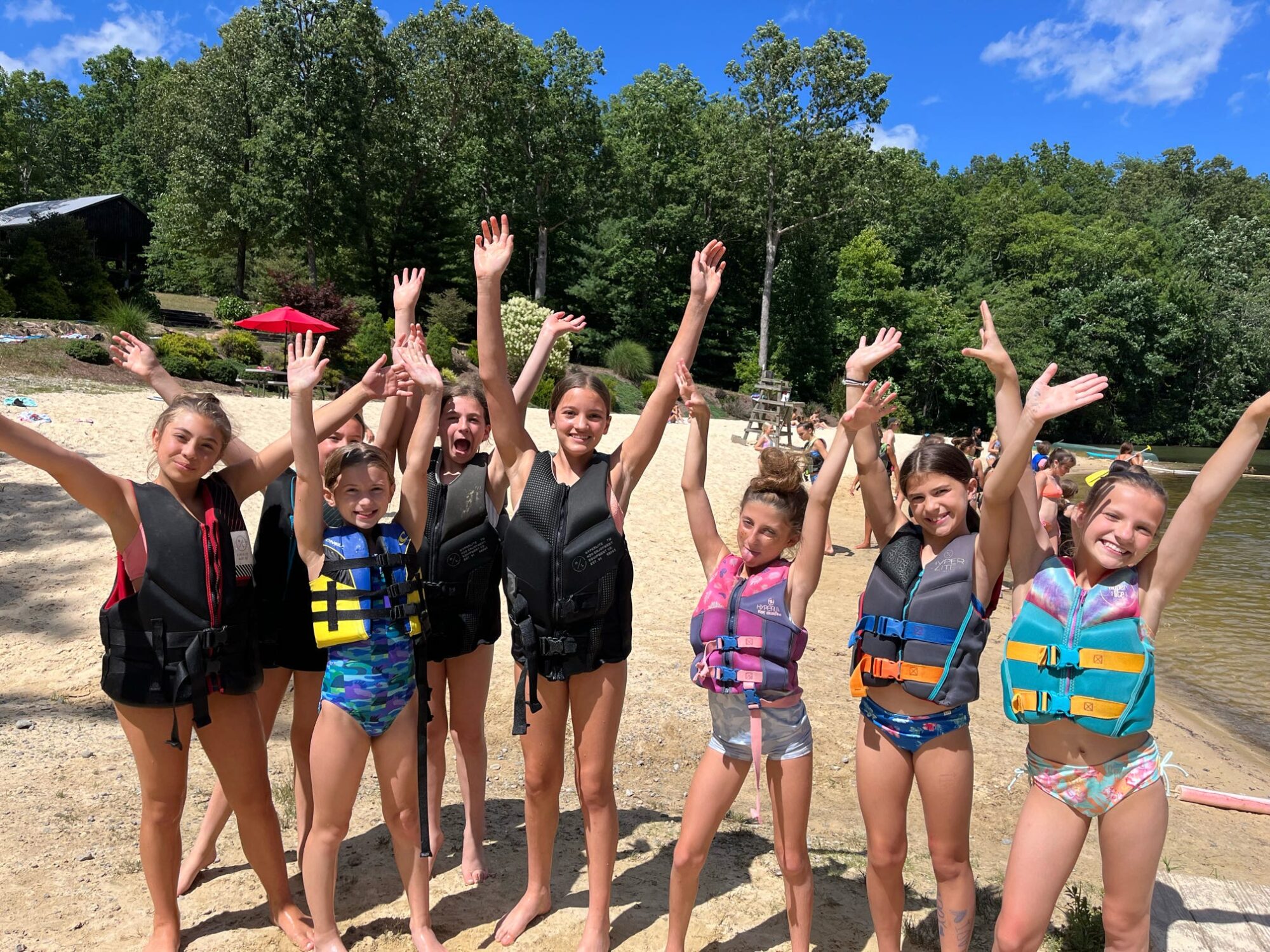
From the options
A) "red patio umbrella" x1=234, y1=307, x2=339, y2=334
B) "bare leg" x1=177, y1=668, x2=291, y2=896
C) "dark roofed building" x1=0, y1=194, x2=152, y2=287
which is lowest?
"bare leg" x1=177, y1=668, x2=291, y2=896

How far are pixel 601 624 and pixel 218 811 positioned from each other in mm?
2166

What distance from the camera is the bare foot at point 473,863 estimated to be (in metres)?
4.16

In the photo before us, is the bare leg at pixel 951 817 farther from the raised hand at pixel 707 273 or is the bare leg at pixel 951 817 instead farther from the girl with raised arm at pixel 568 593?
the raised hand at pixel 707 273

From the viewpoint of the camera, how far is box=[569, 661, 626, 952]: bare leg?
3527mm

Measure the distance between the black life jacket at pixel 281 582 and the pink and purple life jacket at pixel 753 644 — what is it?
69.1 inches

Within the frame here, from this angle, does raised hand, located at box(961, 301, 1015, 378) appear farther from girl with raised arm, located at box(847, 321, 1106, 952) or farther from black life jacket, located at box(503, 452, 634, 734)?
black life jacket, located at box(503, 452, 634, 734)

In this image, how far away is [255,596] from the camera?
12.1ft

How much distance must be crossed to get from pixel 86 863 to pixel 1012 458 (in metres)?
4.55

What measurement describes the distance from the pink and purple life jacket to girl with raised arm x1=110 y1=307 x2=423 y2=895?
1671 mm

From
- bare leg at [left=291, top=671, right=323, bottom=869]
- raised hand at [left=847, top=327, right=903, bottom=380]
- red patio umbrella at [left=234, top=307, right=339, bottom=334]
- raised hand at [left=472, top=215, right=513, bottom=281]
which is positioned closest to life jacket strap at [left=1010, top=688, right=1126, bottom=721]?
raised hand at [left=847, top=327, right=903, bottom=380]

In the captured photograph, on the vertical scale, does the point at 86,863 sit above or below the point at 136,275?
below

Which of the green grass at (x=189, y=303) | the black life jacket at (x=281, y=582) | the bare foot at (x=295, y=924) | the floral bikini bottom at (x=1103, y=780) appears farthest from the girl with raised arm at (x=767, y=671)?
the green grass at (x=189, y=303)

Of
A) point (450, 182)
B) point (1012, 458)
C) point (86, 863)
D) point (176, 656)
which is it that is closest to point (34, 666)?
→ point (86, 863)

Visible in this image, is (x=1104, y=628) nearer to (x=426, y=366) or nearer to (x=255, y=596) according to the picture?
(x=426, y=366)
